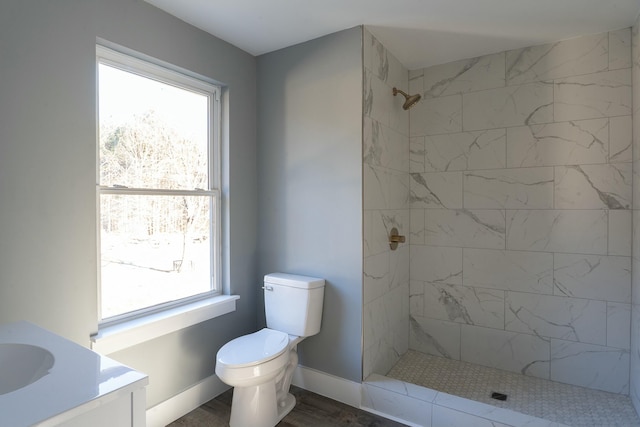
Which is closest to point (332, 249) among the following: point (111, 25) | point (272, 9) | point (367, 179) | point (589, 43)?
point (367, 179)

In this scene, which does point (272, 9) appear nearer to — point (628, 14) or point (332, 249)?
point (332, 249)

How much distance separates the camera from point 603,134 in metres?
2.24

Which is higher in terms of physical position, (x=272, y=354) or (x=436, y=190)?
(x=436, y=190)

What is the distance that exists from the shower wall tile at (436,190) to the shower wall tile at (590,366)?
1.19 metres

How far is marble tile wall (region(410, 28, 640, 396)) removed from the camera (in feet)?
7.32

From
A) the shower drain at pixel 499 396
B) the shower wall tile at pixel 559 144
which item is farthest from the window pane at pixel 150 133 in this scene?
the shower drain at pixel 499 396

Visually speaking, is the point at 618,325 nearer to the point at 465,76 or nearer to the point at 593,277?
the point at 593,277

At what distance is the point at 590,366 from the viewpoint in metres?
2.30

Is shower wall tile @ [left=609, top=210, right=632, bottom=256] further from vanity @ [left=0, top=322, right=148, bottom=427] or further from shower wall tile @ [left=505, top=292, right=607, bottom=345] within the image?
vanity @ [left=0, top=322, right=148, bottom=427]

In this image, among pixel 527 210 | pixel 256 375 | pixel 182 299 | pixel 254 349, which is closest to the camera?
pixel 256 375

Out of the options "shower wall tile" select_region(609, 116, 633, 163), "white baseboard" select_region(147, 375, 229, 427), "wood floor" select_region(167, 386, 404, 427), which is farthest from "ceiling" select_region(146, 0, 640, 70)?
"wood floor" select_region(167, 386, 404, 427)

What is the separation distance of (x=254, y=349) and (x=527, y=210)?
2.05m

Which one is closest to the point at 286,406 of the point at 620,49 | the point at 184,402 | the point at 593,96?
the point at 184,402

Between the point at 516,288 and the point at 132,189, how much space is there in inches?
102
